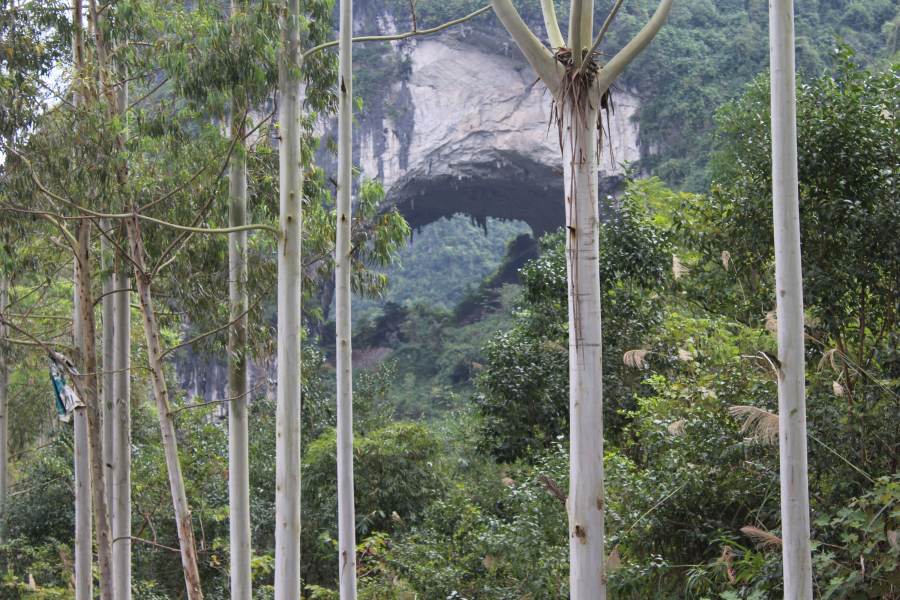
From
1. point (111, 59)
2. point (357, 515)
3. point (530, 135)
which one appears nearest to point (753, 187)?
point (111, 59)

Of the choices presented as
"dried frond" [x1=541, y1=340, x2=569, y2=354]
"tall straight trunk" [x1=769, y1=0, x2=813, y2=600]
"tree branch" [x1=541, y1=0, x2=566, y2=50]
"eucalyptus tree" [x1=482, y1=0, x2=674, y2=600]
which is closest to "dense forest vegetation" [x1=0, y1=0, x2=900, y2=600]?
"dried frond" [x1=541, y1=340, x2=569, y2=354]

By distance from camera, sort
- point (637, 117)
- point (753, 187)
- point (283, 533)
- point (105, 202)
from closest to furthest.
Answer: point (283, 533), point (753, 187), point (105, 202), point (637, 117)

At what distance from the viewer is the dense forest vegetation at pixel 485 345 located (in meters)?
4.39

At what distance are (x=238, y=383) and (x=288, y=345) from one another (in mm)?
1149

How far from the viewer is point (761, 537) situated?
13.2 ft

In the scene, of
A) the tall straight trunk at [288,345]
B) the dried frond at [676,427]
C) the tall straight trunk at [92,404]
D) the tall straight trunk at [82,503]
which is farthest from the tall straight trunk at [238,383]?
the dried frond at [676,427]

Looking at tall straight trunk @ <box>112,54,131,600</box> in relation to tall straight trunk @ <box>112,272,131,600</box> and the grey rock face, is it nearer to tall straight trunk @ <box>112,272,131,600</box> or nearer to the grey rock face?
tall straight trunk @ <box>112,272,131,600</box>

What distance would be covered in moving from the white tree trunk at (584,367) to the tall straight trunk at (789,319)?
28.2 inches

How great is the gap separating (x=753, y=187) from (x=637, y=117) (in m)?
21.4

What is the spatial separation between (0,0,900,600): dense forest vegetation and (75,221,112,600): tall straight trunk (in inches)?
1.2

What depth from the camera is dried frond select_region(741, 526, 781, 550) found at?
3678mm

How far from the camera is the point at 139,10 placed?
19.1ft

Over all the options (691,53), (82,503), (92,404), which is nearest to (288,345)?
(92,404)

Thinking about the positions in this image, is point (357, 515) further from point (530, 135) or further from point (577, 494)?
point (530, 135)
